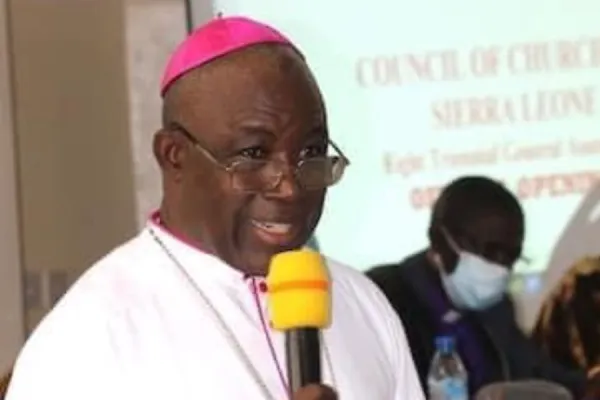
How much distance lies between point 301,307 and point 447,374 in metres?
2.11

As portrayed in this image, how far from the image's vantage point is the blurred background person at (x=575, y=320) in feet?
12.0

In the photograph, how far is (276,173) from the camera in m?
1.47

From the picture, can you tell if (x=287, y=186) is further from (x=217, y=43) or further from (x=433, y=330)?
(x=433, y=330)

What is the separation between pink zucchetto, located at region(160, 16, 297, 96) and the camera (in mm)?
1568

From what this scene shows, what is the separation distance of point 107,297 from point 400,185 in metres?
2.36

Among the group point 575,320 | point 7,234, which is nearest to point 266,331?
point 7,234

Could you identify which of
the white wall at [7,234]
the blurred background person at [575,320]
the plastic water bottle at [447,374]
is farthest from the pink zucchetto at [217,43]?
the blurred background person at [575,320]

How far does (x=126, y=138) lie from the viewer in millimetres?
3969

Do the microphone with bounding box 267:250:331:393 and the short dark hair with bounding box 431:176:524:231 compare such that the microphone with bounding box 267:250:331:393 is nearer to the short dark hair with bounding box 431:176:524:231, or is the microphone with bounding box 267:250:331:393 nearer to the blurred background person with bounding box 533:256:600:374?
the short dark hair with bounding box 431:176:524:231

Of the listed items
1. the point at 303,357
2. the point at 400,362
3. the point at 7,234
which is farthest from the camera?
the point at 7,234

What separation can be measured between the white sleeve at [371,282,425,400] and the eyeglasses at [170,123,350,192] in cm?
30

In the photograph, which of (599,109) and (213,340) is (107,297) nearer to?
(213,340)

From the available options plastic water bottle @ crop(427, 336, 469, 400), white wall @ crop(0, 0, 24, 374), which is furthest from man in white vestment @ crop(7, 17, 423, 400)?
white wall @ crop(0, 0, 24, 374)

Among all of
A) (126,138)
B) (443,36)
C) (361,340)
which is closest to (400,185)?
(443,36)
